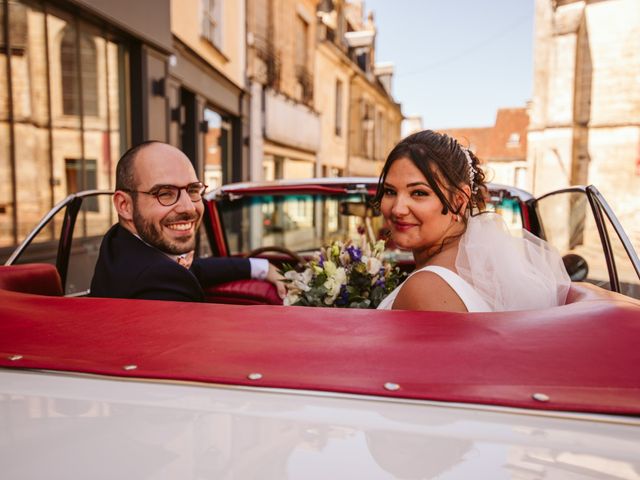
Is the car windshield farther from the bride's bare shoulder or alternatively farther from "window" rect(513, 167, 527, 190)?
"window" rect(513, 167, 527, 190)

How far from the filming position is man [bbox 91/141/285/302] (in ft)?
6.08

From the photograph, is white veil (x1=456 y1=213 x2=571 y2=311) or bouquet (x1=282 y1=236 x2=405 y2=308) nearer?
white veil (x1=456 y1=213 x2=571 y2=311)

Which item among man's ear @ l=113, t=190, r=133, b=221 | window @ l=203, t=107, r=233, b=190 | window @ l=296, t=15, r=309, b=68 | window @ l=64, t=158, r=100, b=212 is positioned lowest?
man's ear @ l=113, t=190, r=133, b=221

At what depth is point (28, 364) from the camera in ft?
3.32

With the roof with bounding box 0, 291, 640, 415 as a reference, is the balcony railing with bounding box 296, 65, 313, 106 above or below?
above

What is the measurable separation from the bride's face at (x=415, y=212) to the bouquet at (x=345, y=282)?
62cm

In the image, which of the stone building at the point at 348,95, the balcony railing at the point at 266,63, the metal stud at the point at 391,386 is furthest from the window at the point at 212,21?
the metal stud at the point at 391,386

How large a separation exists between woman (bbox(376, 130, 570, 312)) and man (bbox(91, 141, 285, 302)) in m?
0.79

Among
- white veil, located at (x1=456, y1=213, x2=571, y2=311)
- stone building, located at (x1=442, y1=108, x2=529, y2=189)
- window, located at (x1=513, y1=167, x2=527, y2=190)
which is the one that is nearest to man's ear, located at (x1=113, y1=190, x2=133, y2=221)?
white veil, located at (x1=456, y1=213, x2=571, y2=311)

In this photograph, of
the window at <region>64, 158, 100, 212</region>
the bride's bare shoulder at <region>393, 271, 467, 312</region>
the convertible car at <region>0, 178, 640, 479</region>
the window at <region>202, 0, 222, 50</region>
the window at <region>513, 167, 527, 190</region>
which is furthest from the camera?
the window at <region>513, 167, 527, 190</region>

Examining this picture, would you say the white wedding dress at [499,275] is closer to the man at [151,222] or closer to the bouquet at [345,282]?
the bouquet at [345,282]

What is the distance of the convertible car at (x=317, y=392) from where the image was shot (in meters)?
0.75

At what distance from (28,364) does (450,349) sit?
2.69 feet

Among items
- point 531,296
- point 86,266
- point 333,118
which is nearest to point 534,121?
point 333,118
